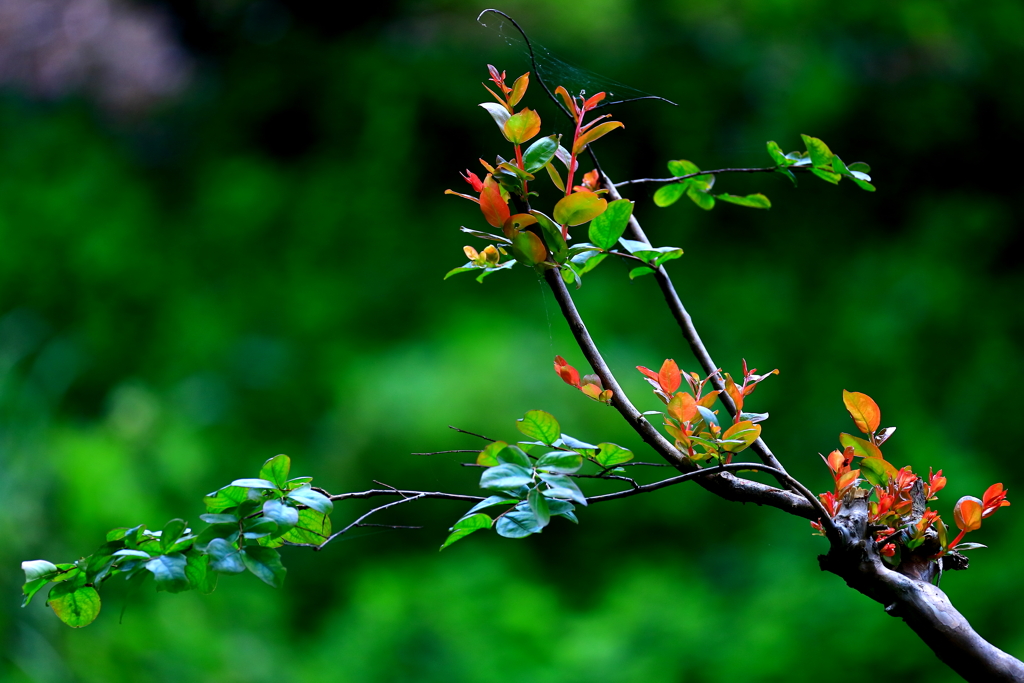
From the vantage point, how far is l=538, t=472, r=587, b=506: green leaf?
0.30m

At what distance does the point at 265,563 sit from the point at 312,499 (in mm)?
35

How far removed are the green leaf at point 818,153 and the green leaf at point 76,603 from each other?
44 cm

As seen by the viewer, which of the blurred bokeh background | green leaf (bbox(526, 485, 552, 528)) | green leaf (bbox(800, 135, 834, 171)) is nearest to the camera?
green leaf (bbox(526, 485, 552, 528))

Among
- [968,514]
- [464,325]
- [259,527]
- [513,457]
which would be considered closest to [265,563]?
[259,527]

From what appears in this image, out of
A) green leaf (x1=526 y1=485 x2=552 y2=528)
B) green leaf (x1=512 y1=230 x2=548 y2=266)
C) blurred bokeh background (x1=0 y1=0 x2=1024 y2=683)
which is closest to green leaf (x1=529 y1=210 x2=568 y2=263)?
green leaf (x1=512 y1=230 x2=548 y2=266)

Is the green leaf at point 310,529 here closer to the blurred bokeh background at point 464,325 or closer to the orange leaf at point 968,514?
the orange leaf at point 968,514

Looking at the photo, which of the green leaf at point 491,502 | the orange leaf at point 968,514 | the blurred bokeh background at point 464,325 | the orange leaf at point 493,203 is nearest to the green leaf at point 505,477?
the green leaf at point 491,502

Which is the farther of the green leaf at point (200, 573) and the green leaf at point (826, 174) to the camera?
the green leaf at point (826, 174)

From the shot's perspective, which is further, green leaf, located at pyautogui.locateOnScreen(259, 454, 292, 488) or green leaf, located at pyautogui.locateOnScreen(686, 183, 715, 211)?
green leaf, located at pyautogui.locateOnScreen(686, 183, 715, 211)

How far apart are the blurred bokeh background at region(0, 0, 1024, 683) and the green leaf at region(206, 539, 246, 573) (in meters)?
0.78

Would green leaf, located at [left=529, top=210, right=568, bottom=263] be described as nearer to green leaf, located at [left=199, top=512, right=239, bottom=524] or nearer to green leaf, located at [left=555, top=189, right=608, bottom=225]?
green leaf, located at [left=555, top=189, right=608, bottom=225]

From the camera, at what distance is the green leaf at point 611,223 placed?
0.33m

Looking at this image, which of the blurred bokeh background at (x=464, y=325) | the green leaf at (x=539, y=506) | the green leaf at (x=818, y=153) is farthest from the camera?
the blurred bokeh background at (x=464, y=325)

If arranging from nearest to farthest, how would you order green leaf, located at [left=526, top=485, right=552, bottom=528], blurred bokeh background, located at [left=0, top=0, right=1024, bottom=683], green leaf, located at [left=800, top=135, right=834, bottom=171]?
green leaf, located at [left=526, top=485, right=552, bottom=528] < green leaf, located at [left=800, top=135, right=834, bottom=171] < blurred bokeh background, located at [left=0, top=0, right=1024, bottom=683]
